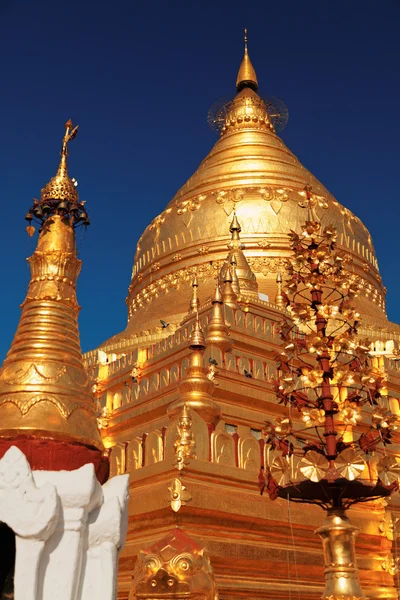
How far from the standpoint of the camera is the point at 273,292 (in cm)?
1858

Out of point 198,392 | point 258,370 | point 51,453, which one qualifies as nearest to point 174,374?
point 258,370

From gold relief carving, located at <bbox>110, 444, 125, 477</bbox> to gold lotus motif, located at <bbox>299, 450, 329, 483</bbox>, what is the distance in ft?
17.8

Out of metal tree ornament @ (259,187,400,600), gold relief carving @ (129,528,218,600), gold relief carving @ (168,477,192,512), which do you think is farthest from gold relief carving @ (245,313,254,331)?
metal tree ornament @ (259,187,400,600)

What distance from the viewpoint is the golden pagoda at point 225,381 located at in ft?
28.0

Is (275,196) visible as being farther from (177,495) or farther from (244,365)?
(177,495)

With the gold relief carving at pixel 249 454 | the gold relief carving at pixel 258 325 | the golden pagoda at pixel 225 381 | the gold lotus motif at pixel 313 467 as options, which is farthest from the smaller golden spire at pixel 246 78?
the gold lotus motif at pixel 313 467

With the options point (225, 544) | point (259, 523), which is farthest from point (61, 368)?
point (259, 523)

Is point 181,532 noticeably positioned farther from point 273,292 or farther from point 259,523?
point 273,292

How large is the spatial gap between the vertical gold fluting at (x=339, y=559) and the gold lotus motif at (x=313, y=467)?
0.40 metres

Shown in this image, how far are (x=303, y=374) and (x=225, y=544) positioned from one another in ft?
12.6

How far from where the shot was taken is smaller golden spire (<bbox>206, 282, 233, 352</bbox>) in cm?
1250

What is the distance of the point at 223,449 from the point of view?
30.9ft

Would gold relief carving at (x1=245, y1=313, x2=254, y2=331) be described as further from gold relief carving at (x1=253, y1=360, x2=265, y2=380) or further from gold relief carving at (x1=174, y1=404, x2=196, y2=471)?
gold relief carving at (x1=174, y1=404, x2=196, y2=471)

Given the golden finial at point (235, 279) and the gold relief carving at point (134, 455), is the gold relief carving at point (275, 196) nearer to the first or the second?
the golden finial at point (235, 279)
